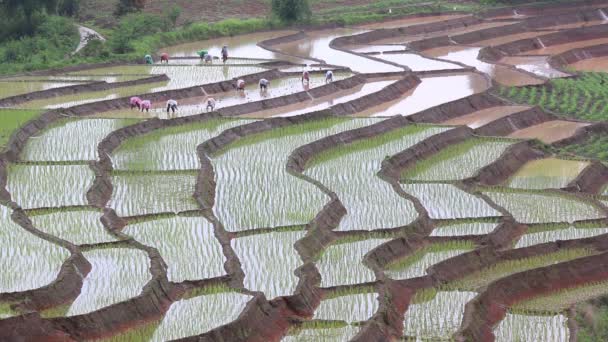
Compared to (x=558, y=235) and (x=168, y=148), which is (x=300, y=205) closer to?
(x=558, y=235)

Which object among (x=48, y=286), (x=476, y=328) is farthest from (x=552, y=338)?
(x=48, y=286)

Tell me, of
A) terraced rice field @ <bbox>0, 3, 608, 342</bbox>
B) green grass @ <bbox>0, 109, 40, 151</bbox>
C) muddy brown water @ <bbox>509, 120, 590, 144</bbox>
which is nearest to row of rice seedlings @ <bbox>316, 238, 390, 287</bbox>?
terraced rice field @ <bbox>0, 3, 608, 342</bbox>

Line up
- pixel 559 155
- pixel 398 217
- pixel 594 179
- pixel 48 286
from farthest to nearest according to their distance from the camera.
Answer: pixel 559 155 → pixel 594 179 → pixel 398 217 → pixel 48 286

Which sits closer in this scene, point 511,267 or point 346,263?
point 346,263

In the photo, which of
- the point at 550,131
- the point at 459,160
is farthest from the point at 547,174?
the point at 550,131

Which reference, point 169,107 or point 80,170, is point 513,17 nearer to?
point 169,107

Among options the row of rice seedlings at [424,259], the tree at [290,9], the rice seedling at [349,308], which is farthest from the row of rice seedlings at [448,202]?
the tree at [290,9]
